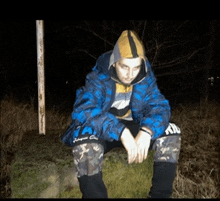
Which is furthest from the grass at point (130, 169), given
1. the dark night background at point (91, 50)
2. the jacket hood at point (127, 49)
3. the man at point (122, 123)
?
the dark night background at point (91, 50)

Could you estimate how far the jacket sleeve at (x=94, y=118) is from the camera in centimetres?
190

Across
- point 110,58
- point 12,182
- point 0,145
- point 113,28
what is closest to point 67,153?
point 12,182

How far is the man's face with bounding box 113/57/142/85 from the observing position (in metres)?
2.04

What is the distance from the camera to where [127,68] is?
6.86ft

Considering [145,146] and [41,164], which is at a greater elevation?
[145,146]

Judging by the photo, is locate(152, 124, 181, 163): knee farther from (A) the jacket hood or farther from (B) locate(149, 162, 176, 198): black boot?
(A) the jacket hood

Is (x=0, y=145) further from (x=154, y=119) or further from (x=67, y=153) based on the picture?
(x=154, y=119)

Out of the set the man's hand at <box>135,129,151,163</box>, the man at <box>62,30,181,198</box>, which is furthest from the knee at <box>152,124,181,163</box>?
the man's hand at <box>135,129,151,163</box>

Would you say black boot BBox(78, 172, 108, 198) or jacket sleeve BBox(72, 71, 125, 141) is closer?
black boot BBox(78, 172, 108, 198)

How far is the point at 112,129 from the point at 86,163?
383 millimetres

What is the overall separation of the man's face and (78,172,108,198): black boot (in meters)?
0.98

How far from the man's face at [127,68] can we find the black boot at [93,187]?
0.98 metres

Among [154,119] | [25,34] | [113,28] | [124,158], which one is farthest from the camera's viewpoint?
[25,34]

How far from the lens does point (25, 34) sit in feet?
34.4
